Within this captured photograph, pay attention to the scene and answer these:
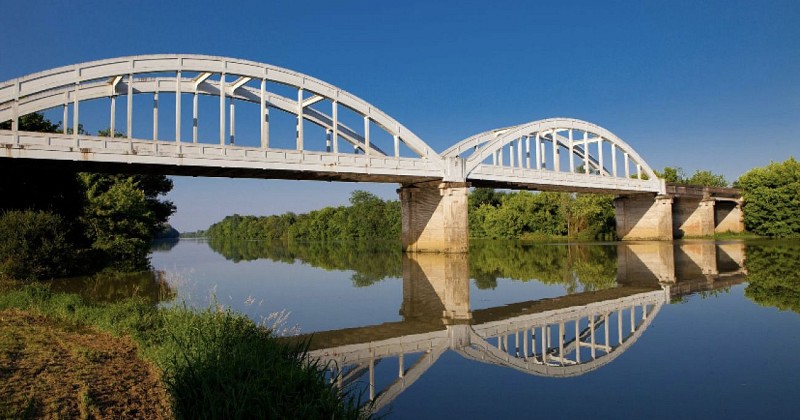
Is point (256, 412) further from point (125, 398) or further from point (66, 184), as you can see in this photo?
point (66, 184)

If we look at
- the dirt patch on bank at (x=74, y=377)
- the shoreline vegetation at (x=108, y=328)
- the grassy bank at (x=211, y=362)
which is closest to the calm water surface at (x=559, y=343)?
the grassy bank at (x=211, y=362)

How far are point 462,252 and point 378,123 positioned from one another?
33.3 ft

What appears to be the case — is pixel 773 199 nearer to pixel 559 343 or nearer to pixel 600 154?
pixel 600 154

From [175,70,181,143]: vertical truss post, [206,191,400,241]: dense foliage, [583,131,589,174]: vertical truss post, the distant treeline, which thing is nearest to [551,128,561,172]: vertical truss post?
[583,131,589,174]: vertical truss post

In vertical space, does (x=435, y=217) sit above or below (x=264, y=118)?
below

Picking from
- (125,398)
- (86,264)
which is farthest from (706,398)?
(86,264)

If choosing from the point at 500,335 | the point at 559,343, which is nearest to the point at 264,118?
the point at 500,335

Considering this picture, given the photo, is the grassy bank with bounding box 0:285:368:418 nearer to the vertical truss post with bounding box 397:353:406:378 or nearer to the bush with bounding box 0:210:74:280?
the vertical truss post with bounding box 397:353:406:378

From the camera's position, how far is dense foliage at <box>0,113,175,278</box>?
17.9 metres

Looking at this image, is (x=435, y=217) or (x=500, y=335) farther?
(x=435, y=217)

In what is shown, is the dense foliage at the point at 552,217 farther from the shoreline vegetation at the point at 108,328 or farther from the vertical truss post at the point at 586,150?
the shoreline vegetation at the point at 108,328

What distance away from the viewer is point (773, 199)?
50531 mm

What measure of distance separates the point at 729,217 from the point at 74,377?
66537 millimetres

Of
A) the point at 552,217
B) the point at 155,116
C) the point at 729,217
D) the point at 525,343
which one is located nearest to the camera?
the point at 525,343
